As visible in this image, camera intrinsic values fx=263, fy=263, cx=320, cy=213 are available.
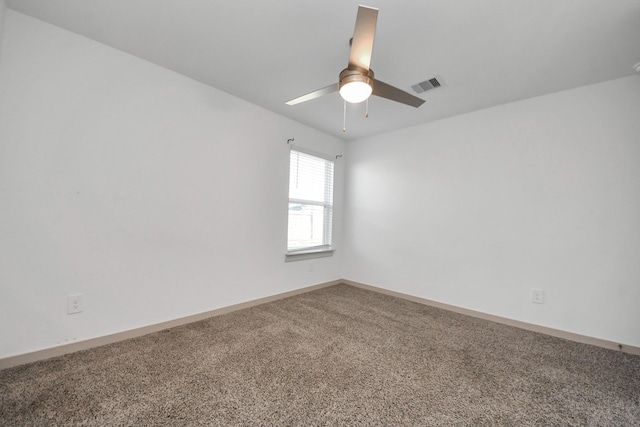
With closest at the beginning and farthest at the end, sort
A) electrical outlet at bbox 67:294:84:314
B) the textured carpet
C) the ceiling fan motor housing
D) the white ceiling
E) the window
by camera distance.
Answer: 1. the textured carpet
2. the ceiling fan motor housing
3. the white ceiling
4. electrical outlet at bbox 67:294:84:314
5. the window

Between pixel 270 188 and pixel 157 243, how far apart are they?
4.48ft

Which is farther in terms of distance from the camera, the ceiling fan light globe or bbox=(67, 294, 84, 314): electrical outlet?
bbox=(67, 294, 84, 314): electrical outlet

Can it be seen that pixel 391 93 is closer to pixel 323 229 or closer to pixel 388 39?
pixel 388 39

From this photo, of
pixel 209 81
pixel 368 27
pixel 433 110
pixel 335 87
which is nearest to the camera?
pixel 368 27

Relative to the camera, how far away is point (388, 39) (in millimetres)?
1864

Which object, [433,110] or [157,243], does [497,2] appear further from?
[157,243]

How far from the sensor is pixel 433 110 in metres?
3.02

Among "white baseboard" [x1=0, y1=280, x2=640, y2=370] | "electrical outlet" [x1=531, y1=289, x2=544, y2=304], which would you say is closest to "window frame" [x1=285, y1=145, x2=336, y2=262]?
"white baseboard" [x1=0, y1=280, x2=640, y2=370]

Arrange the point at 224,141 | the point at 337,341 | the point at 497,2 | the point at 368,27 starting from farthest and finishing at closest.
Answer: the point at 224,141 → the point at 337,341 → the point at 497,2 → the point at 368,27

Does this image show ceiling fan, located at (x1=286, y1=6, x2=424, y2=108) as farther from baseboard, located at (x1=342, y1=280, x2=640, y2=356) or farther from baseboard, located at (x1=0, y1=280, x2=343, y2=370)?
baseboard, located at (x1=342, y1=280, x2=640, y2=356)

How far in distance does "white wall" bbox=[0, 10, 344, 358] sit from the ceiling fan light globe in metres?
1.68

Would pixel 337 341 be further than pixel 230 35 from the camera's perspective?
Yes

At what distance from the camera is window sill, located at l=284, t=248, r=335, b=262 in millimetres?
3475

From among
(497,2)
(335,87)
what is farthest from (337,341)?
(497,2)
